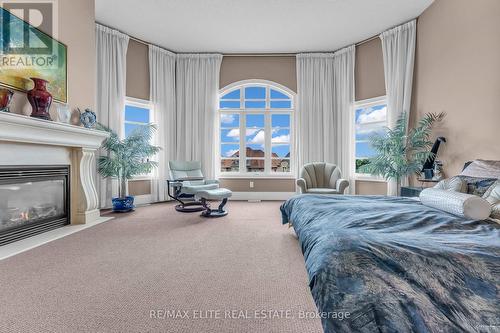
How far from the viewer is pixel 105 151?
451 cm

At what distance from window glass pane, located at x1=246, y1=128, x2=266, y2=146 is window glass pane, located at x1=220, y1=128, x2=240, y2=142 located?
0.80 feet

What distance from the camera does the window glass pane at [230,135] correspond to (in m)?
5.95

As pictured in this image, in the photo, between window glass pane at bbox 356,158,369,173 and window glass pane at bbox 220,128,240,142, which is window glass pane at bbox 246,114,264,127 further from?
window glass pane at bbox 356,158,369,173

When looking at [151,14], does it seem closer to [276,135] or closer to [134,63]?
[134,63]

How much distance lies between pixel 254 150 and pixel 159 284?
4.40 meters

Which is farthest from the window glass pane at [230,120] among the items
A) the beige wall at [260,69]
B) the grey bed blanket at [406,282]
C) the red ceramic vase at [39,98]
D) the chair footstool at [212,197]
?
the grey bed blanket at [406,282]

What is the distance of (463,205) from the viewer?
144 cm

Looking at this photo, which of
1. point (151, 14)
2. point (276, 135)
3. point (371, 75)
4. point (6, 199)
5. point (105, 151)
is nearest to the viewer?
point (6, 199)

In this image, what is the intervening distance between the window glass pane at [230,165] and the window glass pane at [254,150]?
1.13 ft

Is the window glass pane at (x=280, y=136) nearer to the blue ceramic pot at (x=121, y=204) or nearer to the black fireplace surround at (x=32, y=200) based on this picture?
the blue ceramic pot at (x=121, y=204)

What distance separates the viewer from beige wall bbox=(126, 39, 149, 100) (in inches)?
197

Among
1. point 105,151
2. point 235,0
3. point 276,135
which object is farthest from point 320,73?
point 105,151

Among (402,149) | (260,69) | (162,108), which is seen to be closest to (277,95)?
(260,69)

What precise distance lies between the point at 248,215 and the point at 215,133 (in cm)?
239
